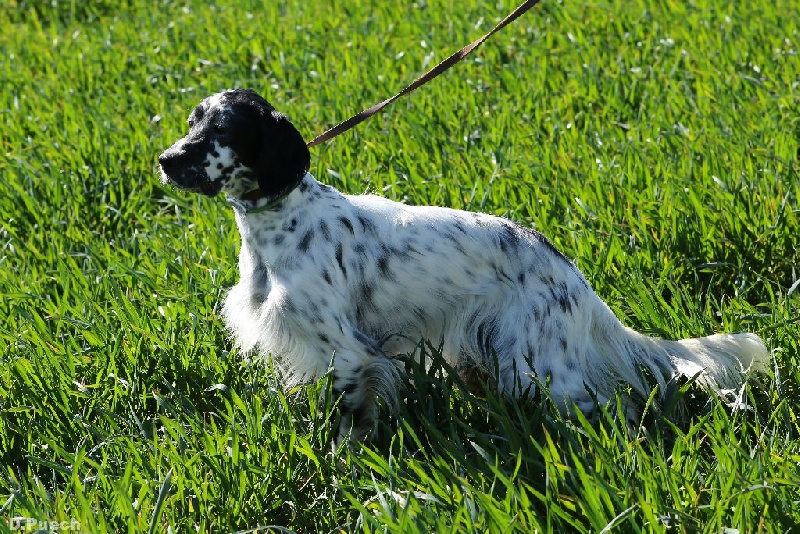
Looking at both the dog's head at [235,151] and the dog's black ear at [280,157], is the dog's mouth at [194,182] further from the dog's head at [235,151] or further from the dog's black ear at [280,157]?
the dog's black ear at [280,157]

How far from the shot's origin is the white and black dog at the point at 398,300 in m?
3.14

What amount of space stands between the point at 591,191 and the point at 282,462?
6.88 feet

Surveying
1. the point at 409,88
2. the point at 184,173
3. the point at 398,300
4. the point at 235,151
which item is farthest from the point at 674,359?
the point at 184,173

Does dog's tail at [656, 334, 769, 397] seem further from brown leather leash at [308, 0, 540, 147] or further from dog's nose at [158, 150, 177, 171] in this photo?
dog's nose at [158, 150, 177, 171]

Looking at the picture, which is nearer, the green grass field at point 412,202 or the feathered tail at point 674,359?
the green grass field at point 412,202

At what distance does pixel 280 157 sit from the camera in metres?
3.03

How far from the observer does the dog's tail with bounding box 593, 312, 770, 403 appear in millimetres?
3279

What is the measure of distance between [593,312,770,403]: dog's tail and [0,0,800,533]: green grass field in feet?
0.25

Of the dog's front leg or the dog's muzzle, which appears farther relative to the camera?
the dog's front leg

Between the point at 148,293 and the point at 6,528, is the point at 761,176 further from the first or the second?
the point at 6,528

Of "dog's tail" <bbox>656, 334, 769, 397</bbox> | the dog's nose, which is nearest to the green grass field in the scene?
"dog's tail" <bbox>656, 334, 769, 397</bbox>

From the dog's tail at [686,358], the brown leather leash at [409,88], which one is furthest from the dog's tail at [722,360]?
the brown leather leash at [409,88]

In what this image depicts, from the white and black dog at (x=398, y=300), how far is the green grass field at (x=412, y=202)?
0.40 feet

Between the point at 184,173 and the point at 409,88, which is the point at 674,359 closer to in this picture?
the point at 409,88
